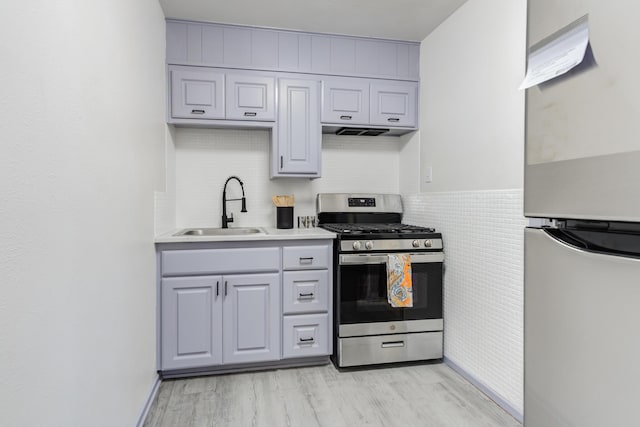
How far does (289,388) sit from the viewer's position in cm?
225

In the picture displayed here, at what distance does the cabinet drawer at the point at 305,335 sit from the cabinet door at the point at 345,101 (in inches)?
57.6

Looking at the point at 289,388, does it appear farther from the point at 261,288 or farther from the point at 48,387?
the point at 48,387

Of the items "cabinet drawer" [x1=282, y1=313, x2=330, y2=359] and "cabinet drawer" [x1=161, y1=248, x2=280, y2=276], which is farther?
"cabinet drawer" [x1=282, y1=313, x2=330, y2=359]

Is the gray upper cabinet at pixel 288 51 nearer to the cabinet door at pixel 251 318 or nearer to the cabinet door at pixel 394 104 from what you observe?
the cabinet door at pixel 394 104

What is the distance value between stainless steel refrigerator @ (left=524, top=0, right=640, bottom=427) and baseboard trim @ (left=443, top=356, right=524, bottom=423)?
1.46 metres

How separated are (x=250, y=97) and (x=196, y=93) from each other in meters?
0.38

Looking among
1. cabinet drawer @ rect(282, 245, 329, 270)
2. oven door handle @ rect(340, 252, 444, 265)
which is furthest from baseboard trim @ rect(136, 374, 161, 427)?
oven door handle @ rect(340, 252, 444, 265)

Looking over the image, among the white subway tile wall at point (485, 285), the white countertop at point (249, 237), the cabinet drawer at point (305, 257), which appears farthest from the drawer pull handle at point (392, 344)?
the white countertop at point (249, 237)

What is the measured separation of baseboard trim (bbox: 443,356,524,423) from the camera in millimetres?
1932

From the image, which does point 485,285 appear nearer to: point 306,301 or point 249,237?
point 306,301

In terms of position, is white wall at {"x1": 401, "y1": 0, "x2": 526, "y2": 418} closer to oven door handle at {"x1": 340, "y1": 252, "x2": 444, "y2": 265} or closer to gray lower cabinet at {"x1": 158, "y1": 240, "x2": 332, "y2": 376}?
oven door handle at {"x1": 340, "y1": 252, "x2": 444, "y2": 265}

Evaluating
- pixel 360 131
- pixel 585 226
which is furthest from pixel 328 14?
pixel 585 226

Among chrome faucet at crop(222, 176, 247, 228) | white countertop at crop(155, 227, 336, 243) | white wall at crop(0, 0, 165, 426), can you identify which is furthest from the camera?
chrome faucet at crop(222, 176, 247, 228)

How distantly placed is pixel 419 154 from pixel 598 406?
262 cm
